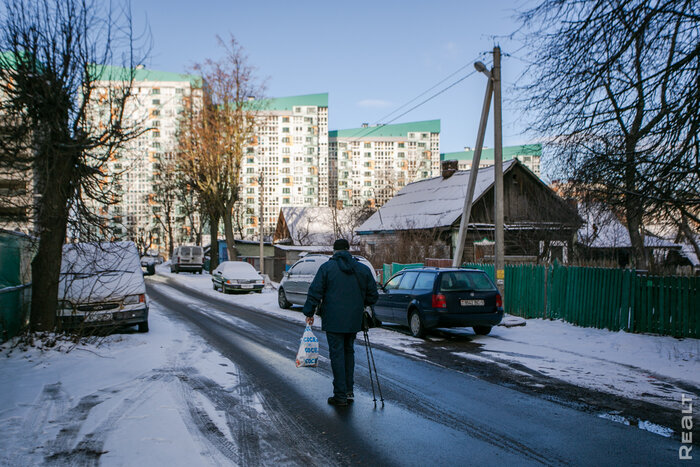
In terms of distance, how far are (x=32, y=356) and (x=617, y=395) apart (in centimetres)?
853

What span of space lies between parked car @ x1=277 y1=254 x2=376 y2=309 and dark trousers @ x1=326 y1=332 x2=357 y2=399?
11342mm

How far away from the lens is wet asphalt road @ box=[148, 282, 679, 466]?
4.36 m

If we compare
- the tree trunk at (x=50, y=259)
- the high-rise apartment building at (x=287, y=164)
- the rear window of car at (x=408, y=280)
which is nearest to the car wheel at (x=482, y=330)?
the rear window of car at (x=408, y=280)

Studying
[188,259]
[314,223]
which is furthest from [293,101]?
[188,259]

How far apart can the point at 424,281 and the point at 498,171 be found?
448cm

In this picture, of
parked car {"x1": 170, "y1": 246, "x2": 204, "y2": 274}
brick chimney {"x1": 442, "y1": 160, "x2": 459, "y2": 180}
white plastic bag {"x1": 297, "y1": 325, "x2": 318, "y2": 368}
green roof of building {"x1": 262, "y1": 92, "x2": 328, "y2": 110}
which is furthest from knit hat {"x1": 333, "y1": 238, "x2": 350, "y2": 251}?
green roof of building {"x1": 262, "y1": 92, "x2": 328, "y2": 110}

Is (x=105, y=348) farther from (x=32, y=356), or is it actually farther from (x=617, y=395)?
(x=617, y=395)

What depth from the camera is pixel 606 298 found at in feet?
40.6

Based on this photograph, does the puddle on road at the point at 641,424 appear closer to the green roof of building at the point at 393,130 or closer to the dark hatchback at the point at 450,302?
the dark hatchback at the point at 450,302

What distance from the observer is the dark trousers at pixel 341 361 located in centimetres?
598

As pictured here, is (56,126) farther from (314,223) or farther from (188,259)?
(314,223)

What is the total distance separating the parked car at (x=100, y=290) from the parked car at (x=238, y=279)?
13.7 metres

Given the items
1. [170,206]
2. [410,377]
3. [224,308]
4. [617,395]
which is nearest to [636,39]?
[617,395]

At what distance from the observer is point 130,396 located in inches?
248
